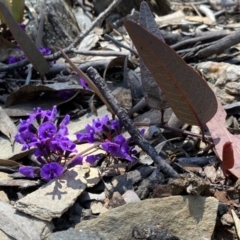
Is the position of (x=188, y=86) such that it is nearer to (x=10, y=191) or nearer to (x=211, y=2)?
(x=10, y=191)

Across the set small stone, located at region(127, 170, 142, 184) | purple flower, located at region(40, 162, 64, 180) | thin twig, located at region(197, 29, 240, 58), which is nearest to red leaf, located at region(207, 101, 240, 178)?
small stone, located at region(127, 170, 142, 184)

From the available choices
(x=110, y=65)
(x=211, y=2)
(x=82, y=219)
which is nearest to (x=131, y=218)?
(x=82, y=219)

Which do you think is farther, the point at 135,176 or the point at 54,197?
the point at 135,176

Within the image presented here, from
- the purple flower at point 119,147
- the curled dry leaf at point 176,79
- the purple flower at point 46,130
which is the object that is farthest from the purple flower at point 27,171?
the curled dry leaf at point 176,79

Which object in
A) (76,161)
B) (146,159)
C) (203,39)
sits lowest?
(203,39)

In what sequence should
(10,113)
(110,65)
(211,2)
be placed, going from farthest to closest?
1. (211,2)
2. (110,65)
3. (10,113)

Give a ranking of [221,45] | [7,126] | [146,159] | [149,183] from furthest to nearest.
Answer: [221,45], [7,126], [146,159], [149,183]

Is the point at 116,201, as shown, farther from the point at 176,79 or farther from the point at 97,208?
the point at 176,79

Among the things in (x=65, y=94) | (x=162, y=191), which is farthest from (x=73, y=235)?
(x=65, y=94)
